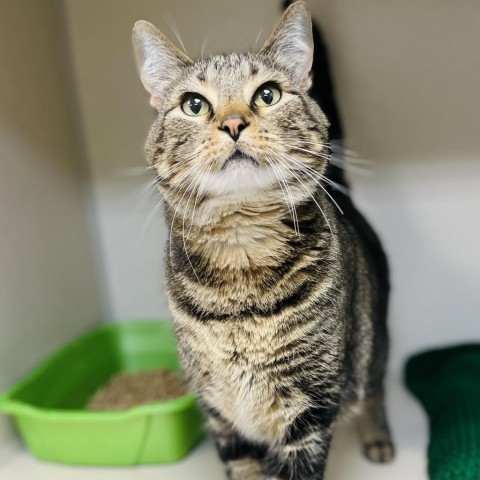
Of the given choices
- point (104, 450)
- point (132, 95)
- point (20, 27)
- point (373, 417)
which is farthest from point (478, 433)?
point (20, 27)

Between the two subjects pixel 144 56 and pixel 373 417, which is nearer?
pixel 144 56

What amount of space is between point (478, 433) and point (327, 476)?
12.3 inches

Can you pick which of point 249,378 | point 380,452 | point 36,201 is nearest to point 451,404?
point 380,452

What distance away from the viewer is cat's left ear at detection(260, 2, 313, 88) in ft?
3.21

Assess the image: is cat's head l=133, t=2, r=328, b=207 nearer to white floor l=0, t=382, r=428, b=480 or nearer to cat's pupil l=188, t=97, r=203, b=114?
cat's pupil l=188, t=97, r=203, b=114

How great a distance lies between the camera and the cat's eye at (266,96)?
0.94 meters

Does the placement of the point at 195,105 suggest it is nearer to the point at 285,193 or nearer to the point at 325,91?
the point at 285,193

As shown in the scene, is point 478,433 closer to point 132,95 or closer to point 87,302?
point 87,302

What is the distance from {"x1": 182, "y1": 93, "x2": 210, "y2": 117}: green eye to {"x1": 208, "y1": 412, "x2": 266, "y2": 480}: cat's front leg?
56 centimetres

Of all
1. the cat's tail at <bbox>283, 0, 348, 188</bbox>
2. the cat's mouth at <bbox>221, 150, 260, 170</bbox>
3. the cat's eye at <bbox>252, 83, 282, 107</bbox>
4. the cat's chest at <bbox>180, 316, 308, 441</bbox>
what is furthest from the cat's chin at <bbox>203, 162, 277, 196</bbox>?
the cat's tail at <bbox>283, 0, 348, 188</bbox>

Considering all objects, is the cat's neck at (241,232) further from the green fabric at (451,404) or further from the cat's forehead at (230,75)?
the green fabric at (451,404)

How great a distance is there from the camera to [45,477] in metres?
1.25

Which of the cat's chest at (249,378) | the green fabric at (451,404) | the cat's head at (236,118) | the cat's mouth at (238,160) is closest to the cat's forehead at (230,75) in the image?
the cat's head at (236,118)

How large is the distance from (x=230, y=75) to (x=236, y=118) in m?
0.14
